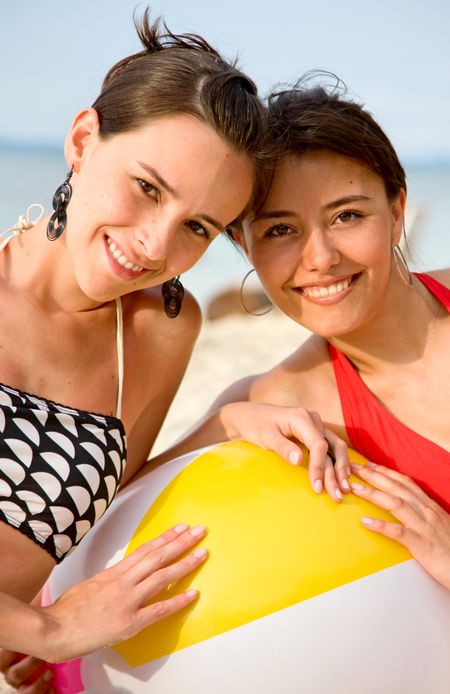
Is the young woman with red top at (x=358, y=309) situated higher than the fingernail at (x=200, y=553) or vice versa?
the young woman with red top at (x=358, y=309)

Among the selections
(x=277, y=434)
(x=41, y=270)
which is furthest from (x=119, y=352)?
(x=277, y=434)

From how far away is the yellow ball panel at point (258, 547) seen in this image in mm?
2154

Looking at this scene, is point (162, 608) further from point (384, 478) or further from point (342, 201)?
point (342, 201)

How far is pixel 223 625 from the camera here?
214cm

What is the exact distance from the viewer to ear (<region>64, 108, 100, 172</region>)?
96.8 inches

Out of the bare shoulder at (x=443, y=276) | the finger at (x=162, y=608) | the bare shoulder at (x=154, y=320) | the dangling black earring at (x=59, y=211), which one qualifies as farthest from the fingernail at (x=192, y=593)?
the bare shoulder at (x=443, y=276)

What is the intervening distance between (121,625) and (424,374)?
4.51 ft

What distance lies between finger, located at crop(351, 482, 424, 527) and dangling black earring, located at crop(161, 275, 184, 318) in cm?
90

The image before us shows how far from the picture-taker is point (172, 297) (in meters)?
2.91

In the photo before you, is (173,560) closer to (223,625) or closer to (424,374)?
(223,625)

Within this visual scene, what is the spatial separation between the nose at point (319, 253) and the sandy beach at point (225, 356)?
2.73 m

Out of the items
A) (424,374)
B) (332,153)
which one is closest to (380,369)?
(424,374)

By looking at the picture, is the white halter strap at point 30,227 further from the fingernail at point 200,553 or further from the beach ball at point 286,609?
the fingernail at point 200,553

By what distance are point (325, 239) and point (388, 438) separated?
0.70 meters
